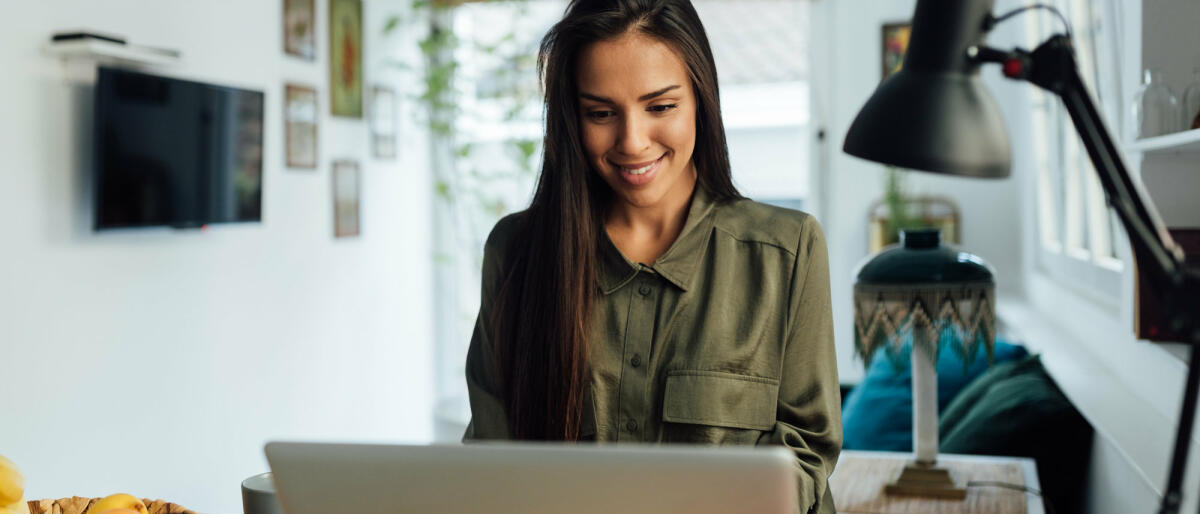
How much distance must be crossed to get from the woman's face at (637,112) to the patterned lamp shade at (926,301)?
0.76 m

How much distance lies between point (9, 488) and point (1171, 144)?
61.2 inches

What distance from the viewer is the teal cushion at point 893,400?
2881mm

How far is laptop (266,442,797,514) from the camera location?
2.57 ft

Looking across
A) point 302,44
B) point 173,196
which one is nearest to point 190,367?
point 173,196

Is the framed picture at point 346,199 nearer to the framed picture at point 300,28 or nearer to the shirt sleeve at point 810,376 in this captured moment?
the framed picture at point 300,28

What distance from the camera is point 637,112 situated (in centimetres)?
136

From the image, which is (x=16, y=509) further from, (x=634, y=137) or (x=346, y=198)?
(x=346, y=198)

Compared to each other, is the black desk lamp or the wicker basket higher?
the black desk lamp

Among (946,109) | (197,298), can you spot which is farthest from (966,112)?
(197,298)

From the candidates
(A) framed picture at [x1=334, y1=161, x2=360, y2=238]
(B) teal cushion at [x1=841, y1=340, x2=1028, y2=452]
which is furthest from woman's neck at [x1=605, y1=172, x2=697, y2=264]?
(A) framed picture at [x1=334, y1=161, x2=360, y2=238]

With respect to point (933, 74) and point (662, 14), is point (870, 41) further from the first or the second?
point (933, 74)

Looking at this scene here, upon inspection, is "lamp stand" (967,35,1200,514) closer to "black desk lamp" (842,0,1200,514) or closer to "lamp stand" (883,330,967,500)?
"black desk lamp" (842,0,1200,514)

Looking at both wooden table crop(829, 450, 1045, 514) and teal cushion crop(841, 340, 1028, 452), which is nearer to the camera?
wooden table crop(829, 450, 1045, 514)

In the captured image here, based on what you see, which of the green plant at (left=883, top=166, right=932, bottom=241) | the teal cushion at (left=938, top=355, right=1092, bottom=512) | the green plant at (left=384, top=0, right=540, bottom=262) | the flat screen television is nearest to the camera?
the teal cushion at (left=938, top=355, right=1092, bottom=512)
